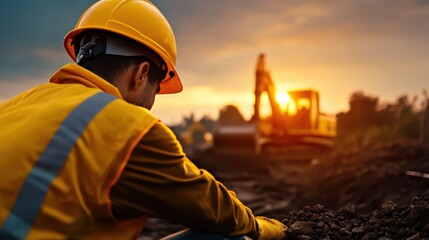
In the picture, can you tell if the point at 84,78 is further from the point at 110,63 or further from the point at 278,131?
the point at 278,131

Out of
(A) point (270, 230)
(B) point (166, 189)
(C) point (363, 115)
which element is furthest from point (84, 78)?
(C) point (363, 115)

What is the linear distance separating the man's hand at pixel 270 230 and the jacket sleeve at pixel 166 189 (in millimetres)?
542

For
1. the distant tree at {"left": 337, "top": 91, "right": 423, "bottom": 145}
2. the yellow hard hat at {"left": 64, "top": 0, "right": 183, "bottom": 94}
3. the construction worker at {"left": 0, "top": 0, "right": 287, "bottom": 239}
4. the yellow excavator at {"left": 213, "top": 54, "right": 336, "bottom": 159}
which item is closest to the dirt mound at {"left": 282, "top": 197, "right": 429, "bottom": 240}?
the construction worker at {"left": 0, "top": 0, "right": 287, "bottom": 239}

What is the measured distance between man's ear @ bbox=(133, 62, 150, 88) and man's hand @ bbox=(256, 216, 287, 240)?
3.43 feet

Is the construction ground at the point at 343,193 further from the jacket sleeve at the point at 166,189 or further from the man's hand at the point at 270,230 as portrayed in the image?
the jacket sleeve at the point at 166,189

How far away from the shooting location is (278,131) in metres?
18.6

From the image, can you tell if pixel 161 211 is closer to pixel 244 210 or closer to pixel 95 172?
pixel 95 172

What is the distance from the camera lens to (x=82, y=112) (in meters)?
1.99

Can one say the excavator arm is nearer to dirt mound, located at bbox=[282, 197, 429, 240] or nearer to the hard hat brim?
the hard hat brim

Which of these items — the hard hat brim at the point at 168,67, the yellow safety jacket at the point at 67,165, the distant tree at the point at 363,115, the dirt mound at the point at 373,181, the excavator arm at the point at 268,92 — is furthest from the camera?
the distant tree at the point at 363,115

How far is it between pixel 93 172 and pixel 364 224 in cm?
217

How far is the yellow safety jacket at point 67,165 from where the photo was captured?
6.15 feet

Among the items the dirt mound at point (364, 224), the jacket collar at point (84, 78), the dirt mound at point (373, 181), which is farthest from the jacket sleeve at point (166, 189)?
the dirt mound at point (373, 181)

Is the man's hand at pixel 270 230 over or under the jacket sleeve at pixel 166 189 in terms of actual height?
under
